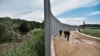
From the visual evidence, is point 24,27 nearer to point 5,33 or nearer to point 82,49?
point 5,33

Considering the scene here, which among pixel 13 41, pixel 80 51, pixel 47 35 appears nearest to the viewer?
pixel 47 35

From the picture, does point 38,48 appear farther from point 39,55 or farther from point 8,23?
point 8,23

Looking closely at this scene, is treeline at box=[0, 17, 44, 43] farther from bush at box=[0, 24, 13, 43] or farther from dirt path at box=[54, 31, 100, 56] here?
dirt path at box=[54, 31, 100, 56]

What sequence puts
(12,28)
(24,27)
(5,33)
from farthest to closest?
(5,33)
(12,28)
(24,27)

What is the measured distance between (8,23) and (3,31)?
13 centimetres

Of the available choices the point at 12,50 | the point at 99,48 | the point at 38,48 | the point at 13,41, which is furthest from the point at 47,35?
the point at 38,48

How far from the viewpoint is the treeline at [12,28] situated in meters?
2.50

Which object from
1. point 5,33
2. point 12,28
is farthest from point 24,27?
point 5,33

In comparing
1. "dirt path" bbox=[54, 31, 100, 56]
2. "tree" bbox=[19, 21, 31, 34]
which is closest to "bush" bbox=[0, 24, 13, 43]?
"tree" bbox=[19, 21, 31, 34]

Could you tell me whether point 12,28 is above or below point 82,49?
above

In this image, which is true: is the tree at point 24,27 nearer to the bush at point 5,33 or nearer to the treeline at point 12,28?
the treeline at point 12,28

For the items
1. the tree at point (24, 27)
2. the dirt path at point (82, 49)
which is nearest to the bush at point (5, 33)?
the tree at point (24, 27)

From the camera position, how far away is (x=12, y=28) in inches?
107

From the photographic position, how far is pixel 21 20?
2539mm
